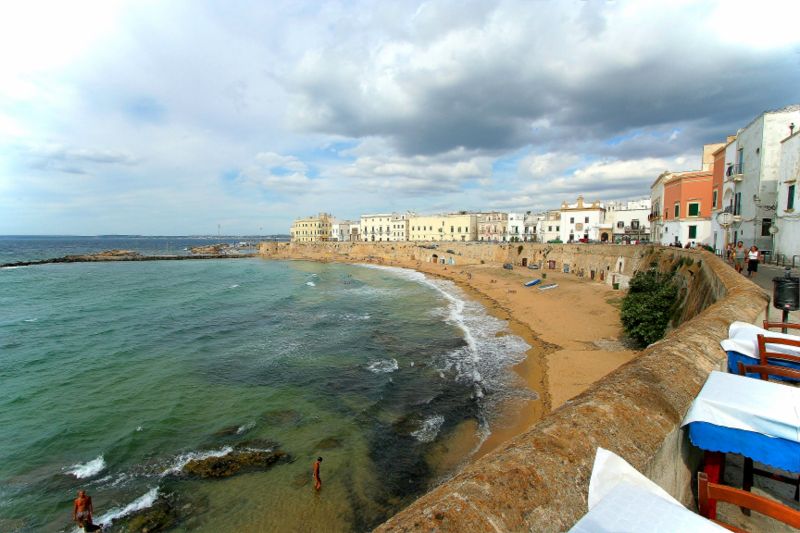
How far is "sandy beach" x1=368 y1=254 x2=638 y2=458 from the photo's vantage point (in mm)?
15727

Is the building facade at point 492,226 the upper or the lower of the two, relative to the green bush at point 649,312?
upper

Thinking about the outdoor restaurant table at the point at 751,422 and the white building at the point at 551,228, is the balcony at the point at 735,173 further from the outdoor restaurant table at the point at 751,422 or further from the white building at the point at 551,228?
the white building at the point at 551,228

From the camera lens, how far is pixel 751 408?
10.4ft

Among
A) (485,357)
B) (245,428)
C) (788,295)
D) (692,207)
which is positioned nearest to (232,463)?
(245,428)

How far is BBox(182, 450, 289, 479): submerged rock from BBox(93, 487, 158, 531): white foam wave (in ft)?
3.50

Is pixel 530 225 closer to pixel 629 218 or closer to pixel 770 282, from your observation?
pixel 629 218

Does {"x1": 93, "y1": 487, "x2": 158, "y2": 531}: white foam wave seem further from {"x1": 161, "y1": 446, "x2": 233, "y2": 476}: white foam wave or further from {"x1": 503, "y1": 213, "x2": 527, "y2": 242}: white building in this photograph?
{"x1": 503, "y1": 213, "x2": 527, "y2": 242}: white building

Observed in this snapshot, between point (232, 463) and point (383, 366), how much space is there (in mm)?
9657

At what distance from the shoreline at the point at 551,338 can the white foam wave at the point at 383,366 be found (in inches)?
255

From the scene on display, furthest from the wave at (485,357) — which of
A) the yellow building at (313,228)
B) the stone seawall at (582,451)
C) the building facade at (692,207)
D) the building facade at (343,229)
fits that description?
the yellow building at (313,228)

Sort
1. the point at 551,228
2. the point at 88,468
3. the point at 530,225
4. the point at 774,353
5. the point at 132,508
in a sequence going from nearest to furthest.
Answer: the point at 774,353
the point at 132,508
the point at 88,468
the point at 551,228
the point at 530,225

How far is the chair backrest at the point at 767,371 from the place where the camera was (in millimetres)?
4137

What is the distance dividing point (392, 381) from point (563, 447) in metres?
16.7

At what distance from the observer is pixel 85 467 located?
1270cm
